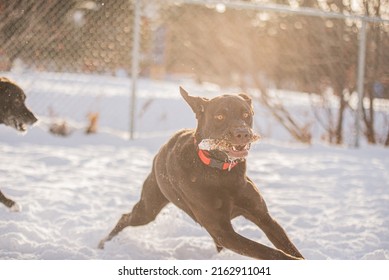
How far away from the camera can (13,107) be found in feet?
8.66

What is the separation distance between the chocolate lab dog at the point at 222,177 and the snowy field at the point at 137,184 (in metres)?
0.41

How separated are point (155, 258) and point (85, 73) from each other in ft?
9.68

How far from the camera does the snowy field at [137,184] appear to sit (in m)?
2.20

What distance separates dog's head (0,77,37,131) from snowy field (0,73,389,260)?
0.45m

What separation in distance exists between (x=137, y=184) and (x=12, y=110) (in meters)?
1.00

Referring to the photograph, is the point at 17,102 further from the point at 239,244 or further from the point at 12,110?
the point at 239,244

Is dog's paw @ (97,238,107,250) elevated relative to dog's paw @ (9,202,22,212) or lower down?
lower down

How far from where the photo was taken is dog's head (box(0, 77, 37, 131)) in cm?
259

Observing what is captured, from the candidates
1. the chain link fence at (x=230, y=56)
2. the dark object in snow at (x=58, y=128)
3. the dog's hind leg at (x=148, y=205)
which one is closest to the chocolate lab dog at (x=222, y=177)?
the dog's hind leg at (x=148, y=205)

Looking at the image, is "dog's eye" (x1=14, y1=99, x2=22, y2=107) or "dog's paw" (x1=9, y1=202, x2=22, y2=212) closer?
"dog's paw" (x1=9, y1=202, x2=22, y2=212)

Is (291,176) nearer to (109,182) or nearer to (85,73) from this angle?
(109,182)

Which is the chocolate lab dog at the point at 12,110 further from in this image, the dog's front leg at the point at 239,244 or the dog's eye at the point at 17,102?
the dog's front leg at the point at 239,244

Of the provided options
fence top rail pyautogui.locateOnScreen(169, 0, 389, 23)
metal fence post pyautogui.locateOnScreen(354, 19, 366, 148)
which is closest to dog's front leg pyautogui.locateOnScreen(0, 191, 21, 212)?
fence top rail pyautogui.locateOnScreen(169, 0, 389, 23)

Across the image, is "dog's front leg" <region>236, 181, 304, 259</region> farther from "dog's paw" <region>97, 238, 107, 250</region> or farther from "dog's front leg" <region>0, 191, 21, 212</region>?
"dog's front leg" <region>0, 191, 21, 212</region>
